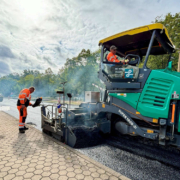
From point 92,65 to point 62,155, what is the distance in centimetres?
1851

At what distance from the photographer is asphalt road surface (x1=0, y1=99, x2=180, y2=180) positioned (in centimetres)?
270

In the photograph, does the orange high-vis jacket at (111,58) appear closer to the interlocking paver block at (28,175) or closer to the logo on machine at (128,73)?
the logo on machine at (128,73)

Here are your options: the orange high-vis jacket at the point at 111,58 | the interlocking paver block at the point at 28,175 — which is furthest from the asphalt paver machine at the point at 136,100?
the interlocking paver block at the point at 28,175

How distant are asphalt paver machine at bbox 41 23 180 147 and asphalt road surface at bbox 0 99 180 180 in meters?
0.51

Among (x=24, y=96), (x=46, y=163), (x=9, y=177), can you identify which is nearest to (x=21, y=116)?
(x=24, y=96)

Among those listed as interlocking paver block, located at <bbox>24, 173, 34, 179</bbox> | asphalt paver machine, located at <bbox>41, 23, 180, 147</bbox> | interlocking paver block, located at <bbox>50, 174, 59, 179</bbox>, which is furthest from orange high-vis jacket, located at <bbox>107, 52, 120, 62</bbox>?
interlocking paver block, located at <bbox>24, 173, 34, 179</bbox>

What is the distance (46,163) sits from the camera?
2785mm

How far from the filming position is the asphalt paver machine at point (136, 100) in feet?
9.46

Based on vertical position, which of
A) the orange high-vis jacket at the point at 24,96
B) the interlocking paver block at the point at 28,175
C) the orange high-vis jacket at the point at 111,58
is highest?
the orange high-vis jacket at the point at 111,58

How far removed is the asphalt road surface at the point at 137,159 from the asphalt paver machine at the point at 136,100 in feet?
1.67

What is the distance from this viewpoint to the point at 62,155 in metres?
3.18

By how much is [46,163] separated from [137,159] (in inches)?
79.2

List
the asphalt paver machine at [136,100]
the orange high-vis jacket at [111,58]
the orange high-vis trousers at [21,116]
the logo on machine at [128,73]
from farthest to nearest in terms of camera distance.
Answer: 1. the orange high-vis trousers at [21,116]
2. the orange high-vis jacket at [111,58]
3. the logo on machine at [128,73]
4. the asphalt paver machine at [136,100]

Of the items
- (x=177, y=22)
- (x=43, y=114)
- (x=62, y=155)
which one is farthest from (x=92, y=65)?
(x=62, y=155)
